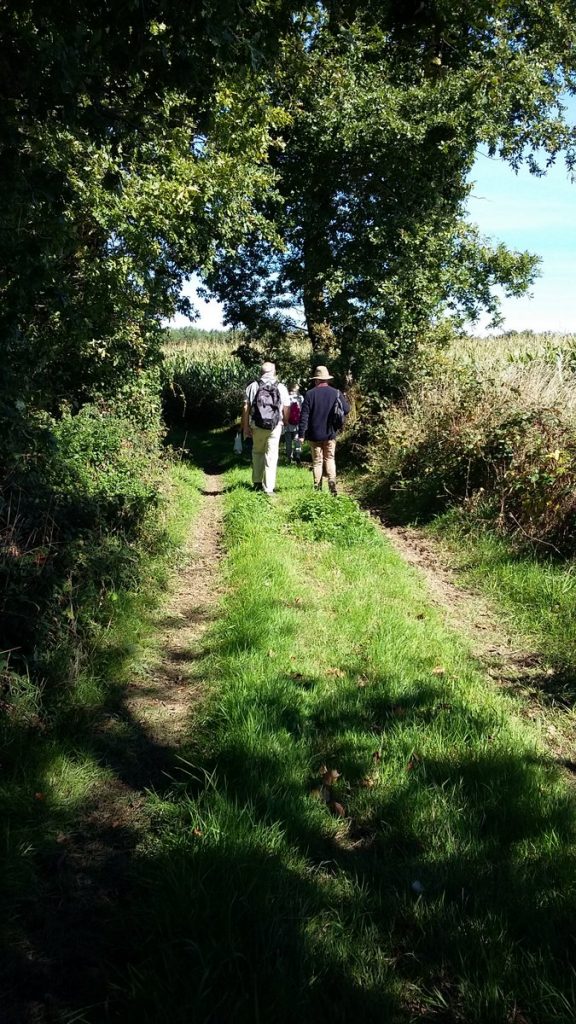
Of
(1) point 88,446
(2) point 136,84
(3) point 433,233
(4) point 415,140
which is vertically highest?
(4) point 415,140

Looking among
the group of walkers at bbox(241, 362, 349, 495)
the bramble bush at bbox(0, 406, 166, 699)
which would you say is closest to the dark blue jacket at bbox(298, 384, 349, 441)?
the group of walkers at bbox(241, 362, 349, 495)

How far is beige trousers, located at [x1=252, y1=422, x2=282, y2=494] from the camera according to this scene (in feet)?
35.1

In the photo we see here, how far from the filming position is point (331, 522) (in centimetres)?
841

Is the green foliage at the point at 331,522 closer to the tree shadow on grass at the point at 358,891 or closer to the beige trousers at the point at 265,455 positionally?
the beige trousers at the point at 265,455

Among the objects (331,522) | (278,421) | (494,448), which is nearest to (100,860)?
(331,522)

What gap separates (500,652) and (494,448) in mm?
4247

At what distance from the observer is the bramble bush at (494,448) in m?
7.48

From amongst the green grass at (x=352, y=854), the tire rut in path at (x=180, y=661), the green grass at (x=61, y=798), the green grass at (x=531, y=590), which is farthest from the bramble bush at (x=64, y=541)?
the green grass at (x=531, y=590)

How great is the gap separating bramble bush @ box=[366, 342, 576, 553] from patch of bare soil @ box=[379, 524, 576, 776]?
1059mm

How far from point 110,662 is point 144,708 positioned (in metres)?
0.59

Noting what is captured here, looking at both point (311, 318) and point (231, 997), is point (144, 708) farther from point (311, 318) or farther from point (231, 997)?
point (311, 318)

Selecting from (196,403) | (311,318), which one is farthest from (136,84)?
(196,403)

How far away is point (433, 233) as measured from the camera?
587 inches

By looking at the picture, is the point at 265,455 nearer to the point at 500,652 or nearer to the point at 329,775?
the point at 500,652
